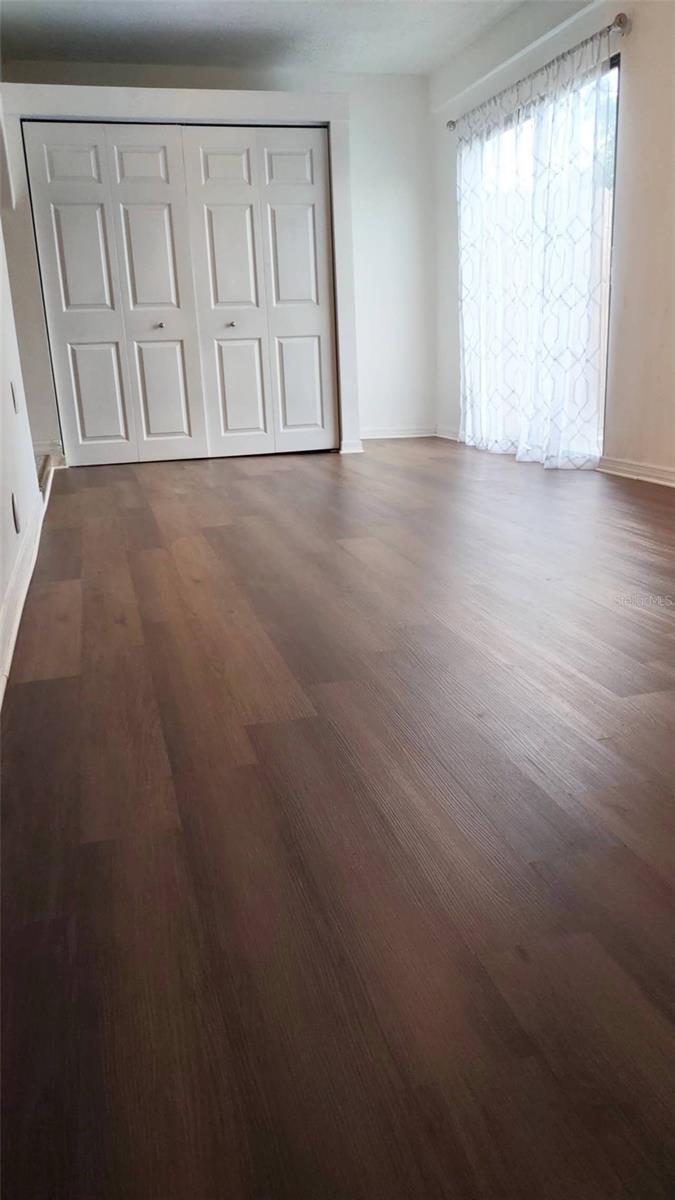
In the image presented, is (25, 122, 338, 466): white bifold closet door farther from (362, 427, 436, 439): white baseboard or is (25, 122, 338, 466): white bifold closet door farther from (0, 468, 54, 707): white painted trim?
(0, 468, 54, 707): white painted trim

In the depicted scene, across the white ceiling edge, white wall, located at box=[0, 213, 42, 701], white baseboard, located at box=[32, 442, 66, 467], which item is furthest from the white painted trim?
the white ceiling edge

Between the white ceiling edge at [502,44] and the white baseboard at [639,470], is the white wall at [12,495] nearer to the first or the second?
the white baseboard at [639,470]

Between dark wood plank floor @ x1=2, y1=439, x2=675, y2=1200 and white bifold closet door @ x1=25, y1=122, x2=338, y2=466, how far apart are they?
3444mm

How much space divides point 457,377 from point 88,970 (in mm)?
5878

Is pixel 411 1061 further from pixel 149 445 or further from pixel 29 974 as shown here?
pixel 149 445

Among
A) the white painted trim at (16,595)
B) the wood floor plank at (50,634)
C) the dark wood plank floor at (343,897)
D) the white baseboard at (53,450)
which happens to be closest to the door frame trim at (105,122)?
the white baseboard at (53,450)

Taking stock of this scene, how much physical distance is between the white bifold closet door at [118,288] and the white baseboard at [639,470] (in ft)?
8.71

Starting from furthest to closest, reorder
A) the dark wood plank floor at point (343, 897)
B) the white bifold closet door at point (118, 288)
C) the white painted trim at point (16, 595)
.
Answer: the white bifold closet door at point (118, 288) → the white painted trim at point (16, 595) → the dark wood plank floor at point (343, 897)

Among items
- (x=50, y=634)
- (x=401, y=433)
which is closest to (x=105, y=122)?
(x=401, y=433)

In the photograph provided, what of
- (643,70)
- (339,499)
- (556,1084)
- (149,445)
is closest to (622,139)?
(643,70)

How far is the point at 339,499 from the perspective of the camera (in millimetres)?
4031

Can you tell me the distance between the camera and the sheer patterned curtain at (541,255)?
4281 millimetres

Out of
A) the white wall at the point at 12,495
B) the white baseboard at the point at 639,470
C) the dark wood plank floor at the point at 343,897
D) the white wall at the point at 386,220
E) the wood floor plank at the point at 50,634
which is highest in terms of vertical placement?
the white wall at the point at 386,220

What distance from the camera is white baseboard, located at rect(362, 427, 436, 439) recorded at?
6645 mm
